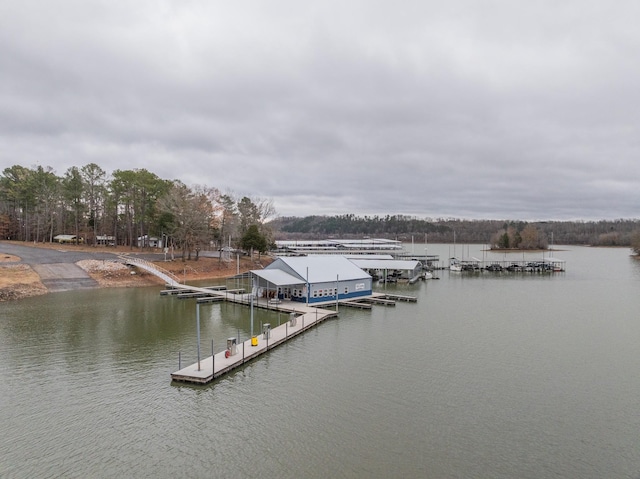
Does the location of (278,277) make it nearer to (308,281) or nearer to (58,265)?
(308,281)

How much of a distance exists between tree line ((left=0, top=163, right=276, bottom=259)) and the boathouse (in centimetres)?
2181

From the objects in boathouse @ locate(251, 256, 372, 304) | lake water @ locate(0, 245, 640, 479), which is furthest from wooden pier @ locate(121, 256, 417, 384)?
boathouse @ locate(251, 256, 372, 304)

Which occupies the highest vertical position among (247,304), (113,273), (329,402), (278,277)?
(278,277)

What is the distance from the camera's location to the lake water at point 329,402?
453 inches

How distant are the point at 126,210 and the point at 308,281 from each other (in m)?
43.5

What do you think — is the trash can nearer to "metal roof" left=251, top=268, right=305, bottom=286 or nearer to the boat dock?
the boat dock

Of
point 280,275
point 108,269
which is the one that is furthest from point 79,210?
point 280,275

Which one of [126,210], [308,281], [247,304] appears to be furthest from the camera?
[126,210]

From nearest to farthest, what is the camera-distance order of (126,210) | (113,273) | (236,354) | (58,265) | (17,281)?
(236,354), (17,281), (113,273), (58,265), (126,210)

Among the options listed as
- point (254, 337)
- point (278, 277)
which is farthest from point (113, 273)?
point (254, 337)

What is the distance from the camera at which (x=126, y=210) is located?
64.4 meters

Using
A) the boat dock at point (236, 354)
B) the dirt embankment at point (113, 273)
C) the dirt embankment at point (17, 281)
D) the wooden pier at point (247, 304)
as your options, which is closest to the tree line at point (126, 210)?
the dirt embankment at point (113, 273)

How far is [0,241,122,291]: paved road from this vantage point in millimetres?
41156

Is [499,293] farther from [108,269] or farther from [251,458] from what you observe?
[108,269]
